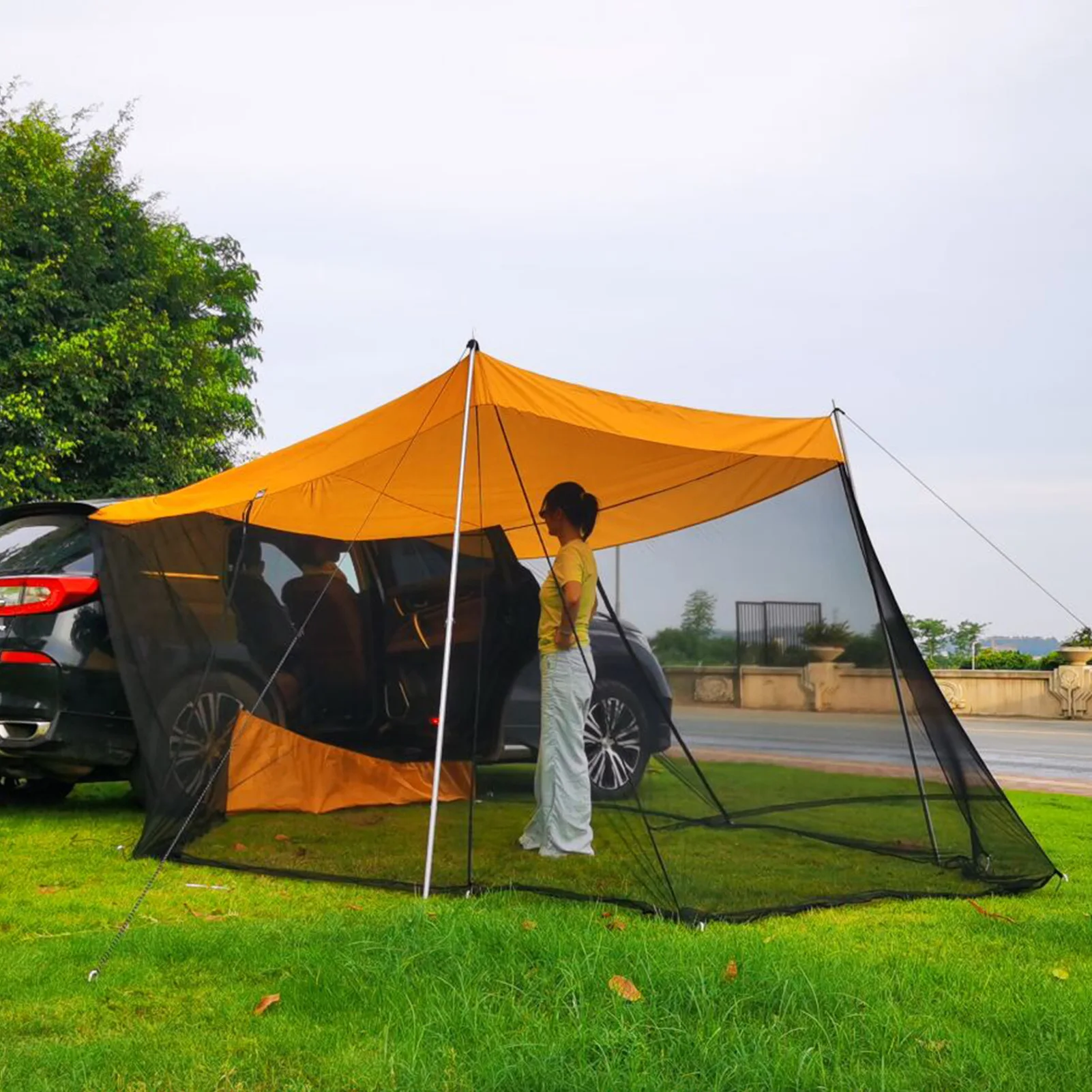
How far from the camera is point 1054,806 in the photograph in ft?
30.5

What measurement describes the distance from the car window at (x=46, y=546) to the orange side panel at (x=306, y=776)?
1381mm

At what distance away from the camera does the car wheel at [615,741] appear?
17.6 ft

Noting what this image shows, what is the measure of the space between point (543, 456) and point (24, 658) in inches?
120

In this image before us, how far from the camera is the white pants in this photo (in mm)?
5527

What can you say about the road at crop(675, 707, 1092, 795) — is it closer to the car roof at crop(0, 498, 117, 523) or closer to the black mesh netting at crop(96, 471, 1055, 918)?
the black mesh netting at crop(96, 471, 1055, 918)

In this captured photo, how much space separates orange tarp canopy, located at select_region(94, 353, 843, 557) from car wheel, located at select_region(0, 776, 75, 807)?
243 cm

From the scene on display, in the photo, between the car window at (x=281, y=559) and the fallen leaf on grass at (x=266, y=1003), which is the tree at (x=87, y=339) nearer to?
the car window at (x=281, y=559)

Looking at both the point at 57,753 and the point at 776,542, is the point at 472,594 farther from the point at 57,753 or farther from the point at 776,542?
the point at 57,753

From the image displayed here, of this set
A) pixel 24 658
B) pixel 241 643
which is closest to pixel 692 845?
pixel 241 643

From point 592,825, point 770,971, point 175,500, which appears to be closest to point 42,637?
point 175,500

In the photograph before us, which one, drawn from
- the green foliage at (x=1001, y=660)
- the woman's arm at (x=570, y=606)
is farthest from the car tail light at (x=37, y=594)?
the green foliage at (x=1001, y=660)

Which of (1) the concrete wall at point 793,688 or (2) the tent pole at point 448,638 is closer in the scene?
(2) the tent pole at point 448,638

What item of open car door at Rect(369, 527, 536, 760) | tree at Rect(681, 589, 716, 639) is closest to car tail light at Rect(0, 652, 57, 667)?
open car door at Rect(369, 527, 536, 760)

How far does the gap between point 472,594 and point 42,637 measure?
97.0 inches
